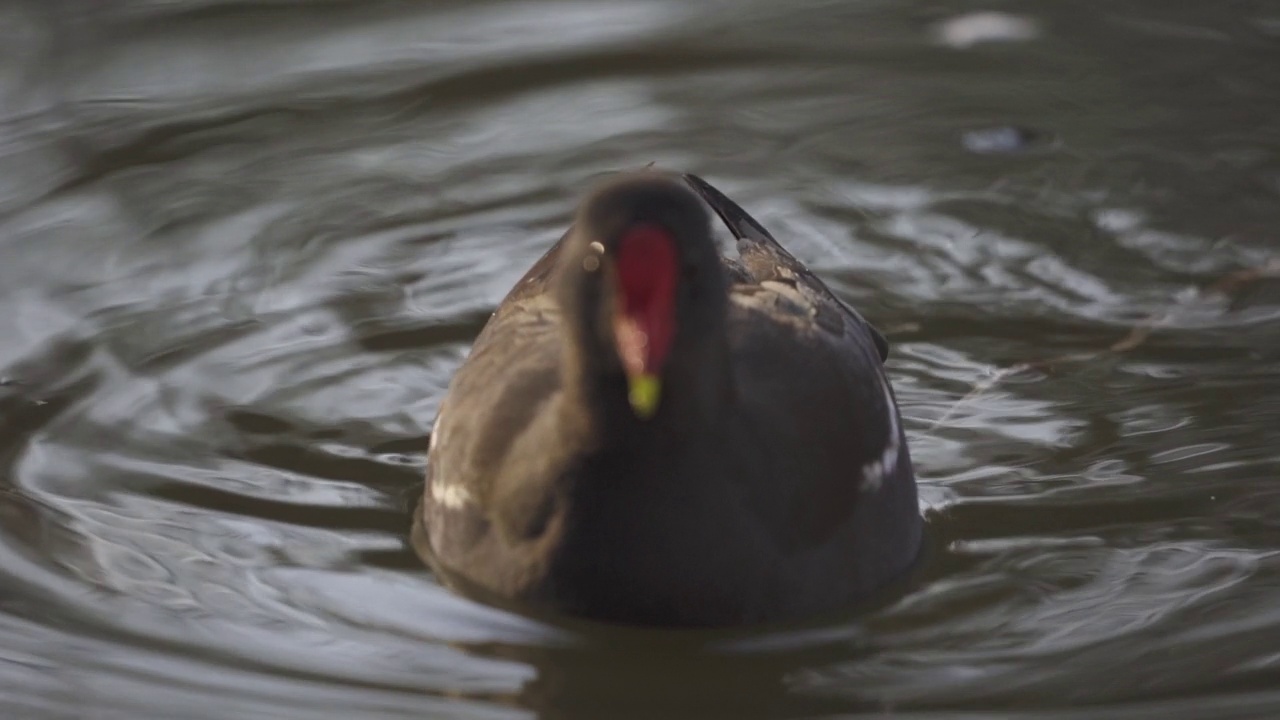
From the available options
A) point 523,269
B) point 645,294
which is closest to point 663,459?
point 645,294

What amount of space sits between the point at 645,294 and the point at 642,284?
0.02 m

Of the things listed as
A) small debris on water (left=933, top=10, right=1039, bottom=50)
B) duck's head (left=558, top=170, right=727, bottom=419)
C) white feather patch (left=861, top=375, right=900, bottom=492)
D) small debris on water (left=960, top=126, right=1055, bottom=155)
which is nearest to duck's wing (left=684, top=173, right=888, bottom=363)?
white feather patch (left=861, top=375, right=900, bottom=492)

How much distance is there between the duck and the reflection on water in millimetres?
108

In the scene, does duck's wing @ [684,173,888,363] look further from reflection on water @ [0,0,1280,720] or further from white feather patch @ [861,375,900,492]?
reflection on water @ [0,0,1280,720]

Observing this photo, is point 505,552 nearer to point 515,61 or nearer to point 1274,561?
point 1274,561

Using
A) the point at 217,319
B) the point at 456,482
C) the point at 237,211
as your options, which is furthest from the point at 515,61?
the point at 456,482

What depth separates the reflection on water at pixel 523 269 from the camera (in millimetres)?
4082

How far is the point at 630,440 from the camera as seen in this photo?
411cm

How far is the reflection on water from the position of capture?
4.08 meters

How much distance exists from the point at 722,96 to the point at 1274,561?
3.62 meters

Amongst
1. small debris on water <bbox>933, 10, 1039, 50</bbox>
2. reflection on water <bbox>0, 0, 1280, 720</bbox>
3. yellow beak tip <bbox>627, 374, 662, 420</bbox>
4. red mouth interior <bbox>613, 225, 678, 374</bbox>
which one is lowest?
reflection on water <bbox>0, 0, 1280, 720</bbox>

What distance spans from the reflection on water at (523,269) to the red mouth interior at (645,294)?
63 cm

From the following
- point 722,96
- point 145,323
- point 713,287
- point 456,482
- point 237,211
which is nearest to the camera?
point 713,287

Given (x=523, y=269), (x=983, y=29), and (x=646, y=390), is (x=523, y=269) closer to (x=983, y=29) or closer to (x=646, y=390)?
(x=646, y=390)
